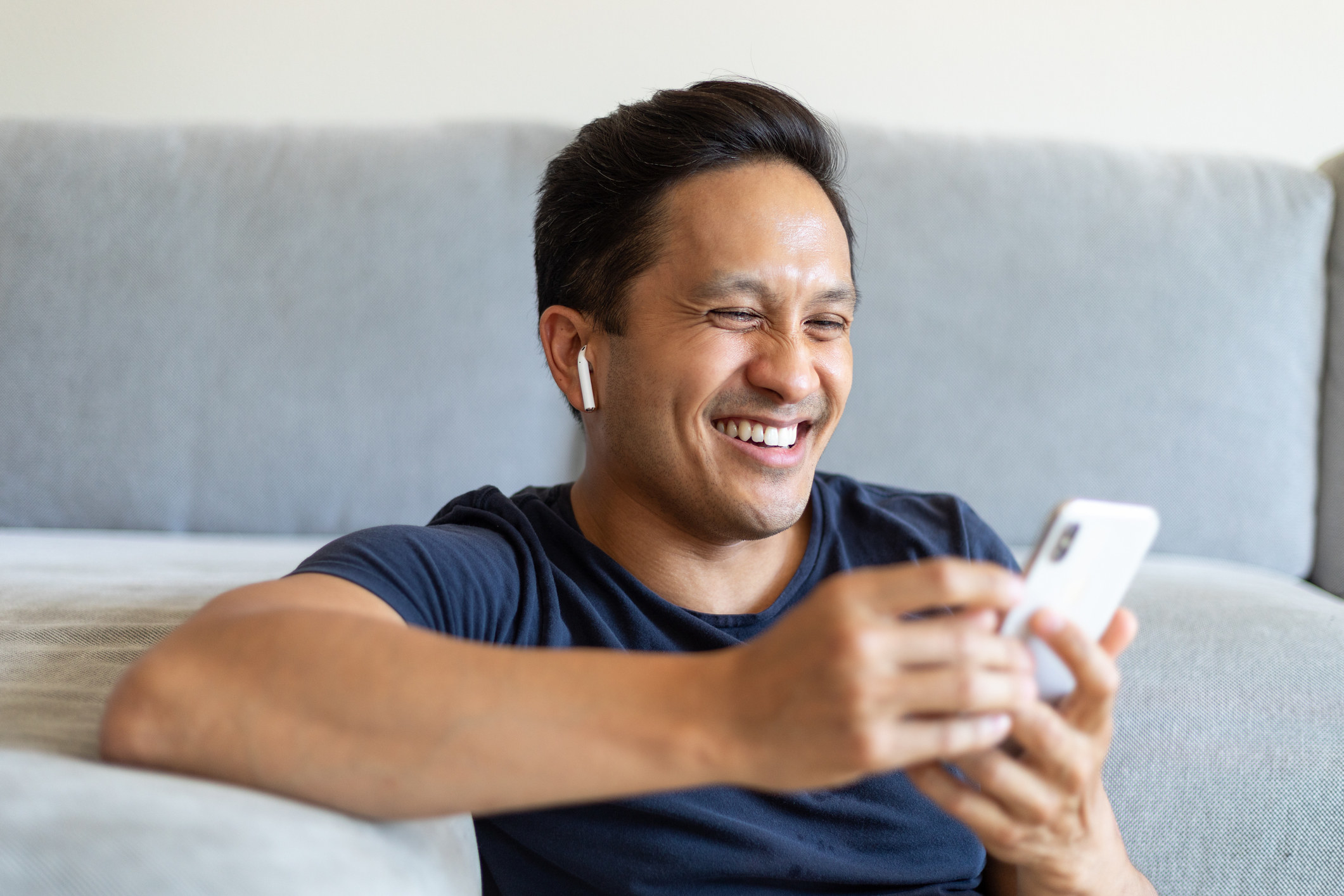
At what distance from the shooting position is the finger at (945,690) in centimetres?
57

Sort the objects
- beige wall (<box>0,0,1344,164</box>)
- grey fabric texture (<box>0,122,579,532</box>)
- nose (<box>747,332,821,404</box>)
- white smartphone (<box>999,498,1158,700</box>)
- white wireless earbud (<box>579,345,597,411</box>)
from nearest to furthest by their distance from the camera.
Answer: white smartphone (<box>999,498,1158,700</box>), nose (<box>747,332,821,404</box>), white wireless earbud (<box>579,345,597,411</box>), grey fabric texture (<box>0,122,579,532</box>), beige wall (<box>0,0,1344,164</box>)

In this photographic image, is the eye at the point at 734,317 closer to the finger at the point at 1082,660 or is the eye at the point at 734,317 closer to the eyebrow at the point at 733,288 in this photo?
the eyebrow at the point at 733,288

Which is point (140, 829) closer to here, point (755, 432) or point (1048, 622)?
point (1048, 622)

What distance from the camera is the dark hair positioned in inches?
42.2

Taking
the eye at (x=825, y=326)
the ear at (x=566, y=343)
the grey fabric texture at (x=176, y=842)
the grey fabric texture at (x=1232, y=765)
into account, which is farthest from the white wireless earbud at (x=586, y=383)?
the grey fabric texture at (x=1232, y=765)

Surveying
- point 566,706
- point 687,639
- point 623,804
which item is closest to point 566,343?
point 687,639

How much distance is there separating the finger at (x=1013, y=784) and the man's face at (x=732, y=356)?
375mm

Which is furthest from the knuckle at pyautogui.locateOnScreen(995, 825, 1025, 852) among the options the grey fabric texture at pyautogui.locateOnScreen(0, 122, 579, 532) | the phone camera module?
the grey fabric texture at pyautogui.locateOnScreen(0, 122, 579, 532)

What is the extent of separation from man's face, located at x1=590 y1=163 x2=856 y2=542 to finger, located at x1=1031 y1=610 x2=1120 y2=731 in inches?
15.4

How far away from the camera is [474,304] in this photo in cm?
159

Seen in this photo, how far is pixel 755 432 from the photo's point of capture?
3.34 ft

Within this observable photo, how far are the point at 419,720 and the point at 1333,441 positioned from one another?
5.08 ft

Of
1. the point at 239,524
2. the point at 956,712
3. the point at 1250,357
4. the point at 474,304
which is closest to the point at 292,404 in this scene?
the point at 239,524

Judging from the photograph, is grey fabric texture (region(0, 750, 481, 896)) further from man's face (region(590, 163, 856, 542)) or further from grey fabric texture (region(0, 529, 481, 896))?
man's face (region(590, 163, 856, 542))
